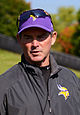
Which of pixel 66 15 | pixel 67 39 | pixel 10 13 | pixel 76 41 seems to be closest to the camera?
pixel 76 41

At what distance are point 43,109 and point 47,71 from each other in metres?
0.47

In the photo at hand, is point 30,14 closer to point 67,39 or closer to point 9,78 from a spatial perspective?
point 9,78

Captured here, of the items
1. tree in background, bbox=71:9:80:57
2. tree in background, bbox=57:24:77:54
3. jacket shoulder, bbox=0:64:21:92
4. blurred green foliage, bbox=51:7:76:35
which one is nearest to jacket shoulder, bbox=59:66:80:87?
jacket shoulder, bbox=0:64:21:92

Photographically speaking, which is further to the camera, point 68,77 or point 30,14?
point 68,77

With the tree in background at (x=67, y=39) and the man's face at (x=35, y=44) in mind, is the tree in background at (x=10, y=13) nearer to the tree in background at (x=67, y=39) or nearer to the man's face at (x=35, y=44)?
the tree in background at (x=67, y=39)

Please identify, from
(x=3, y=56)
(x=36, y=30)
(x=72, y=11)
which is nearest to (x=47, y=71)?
(x=36, y=30)

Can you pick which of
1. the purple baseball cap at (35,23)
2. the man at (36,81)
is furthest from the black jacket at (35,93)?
the purple baseball cap at (35,23)

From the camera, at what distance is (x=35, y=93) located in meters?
2.30

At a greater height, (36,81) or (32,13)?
(32,13)

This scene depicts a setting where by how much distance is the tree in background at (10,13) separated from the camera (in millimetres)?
26469

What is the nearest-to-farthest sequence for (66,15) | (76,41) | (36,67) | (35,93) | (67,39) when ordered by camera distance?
(35,93) → (36,67) → (76,41) → (67,39) → (66,15)

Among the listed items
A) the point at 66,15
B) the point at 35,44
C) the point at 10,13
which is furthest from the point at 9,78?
the point at 66,15

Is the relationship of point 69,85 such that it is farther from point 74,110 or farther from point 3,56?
point 3,56

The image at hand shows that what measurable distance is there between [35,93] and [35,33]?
26.2 inches
